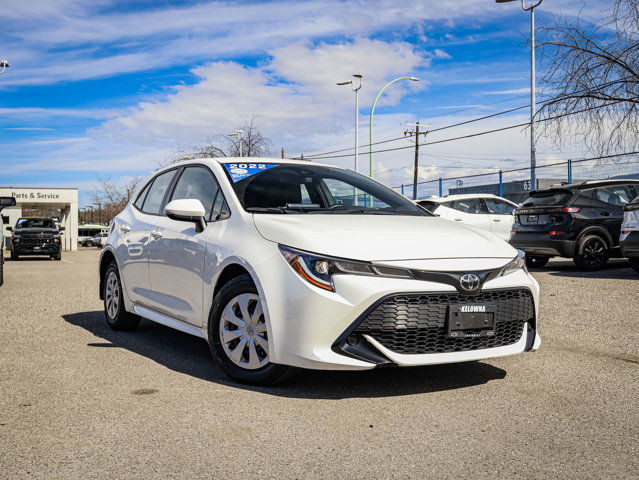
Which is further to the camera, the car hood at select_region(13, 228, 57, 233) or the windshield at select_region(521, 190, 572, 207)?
the car hood at select_region(13, 228, 57, 233)

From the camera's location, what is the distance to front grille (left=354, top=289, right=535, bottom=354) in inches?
154

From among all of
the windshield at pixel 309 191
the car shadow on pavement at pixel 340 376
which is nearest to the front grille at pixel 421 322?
the car shadow on pavement at pixel 340 376

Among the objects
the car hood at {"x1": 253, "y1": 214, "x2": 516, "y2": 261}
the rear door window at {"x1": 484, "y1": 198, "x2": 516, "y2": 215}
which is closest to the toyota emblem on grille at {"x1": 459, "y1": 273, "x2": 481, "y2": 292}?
the car hood at {"x1": 253, "y1": 214, "x2": 516, "y2": 261}

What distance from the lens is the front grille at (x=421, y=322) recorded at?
3.90m

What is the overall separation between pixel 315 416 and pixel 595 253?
9.84 meters

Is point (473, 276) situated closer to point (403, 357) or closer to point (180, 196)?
point (403, 357)

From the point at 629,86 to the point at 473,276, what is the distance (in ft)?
34.0

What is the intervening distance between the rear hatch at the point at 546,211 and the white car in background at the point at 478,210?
2.30m

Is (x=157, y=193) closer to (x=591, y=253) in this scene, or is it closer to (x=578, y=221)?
(x=578, y=221)

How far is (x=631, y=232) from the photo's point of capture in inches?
403

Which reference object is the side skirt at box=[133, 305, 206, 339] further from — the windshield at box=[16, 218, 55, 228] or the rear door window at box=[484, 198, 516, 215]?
the windshield at box=[16, 218, 55, 228]

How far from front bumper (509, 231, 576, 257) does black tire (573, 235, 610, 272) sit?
0.59 feet

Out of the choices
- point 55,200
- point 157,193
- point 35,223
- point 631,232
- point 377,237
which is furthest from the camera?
point 55,200

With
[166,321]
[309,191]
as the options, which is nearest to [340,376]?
[309,191]
